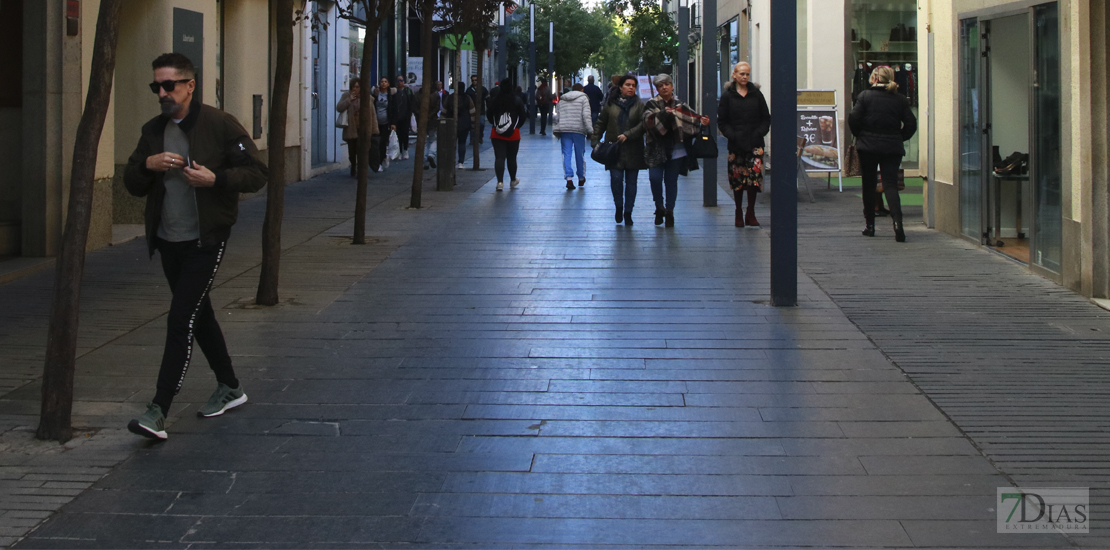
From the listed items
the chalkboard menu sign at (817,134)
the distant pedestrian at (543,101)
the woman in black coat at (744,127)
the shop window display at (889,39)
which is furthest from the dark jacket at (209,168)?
the distant pedestrian at (543,101)

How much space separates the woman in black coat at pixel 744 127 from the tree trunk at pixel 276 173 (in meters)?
5.79

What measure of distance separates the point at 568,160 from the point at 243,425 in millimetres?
14264

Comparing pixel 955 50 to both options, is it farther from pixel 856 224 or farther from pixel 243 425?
pixel 243 425

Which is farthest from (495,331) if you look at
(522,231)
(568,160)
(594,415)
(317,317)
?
(568,160)

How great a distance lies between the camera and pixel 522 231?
46.6ft

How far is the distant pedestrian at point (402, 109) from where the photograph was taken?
25.5 meters

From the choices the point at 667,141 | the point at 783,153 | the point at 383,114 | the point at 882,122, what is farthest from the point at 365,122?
the point at 383,114

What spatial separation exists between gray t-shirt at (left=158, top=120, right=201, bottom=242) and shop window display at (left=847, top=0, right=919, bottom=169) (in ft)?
61.3

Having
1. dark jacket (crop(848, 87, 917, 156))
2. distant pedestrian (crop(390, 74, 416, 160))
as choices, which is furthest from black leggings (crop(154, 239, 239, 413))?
distant pedestrian (crop(390, 74, 416, 160))

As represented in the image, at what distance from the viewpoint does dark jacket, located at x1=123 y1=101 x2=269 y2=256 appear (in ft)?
19.4

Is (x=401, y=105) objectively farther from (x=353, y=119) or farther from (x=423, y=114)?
(x=423, y=114)

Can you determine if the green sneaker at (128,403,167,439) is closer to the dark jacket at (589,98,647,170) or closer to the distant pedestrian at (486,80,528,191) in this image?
the dark jacket at (589,98,647,170)

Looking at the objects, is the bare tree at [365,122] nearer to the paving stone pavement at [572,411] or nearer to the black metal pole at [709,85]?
the paving stone pavement at [572,411]

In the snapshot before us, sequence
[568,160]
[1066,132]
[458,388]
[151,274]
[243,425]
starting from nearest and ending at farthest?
[243,425] → [458,388] → [1066,132] → [151,274] → [568,160]
